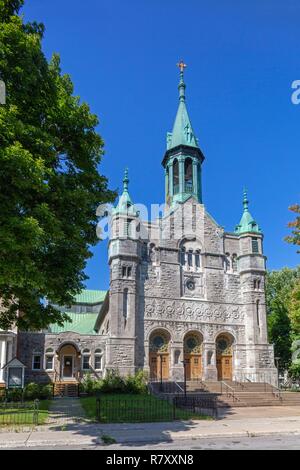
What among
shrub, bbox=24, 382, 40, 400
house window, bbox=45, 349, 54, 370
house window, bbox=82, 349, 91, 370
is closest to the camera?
shrub, bbox=24, 382, 40, 400

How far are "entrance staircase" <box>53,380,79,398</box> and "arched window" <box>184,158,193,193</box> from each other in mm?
21288

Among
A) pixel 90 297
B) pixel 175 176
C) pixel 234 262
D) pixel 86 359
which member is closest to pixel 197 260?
pixel 234 262

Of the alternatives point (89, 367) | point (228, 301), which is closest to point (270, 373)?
point (228, 301)

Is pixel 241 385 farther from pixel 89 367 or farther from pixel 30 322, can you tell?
pixel 30 322

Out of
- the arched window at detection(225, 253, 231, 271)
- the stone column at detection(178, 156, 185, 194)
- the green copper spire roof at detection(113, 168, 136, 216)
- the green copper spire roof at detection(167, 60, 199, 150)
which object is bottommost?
the arched window at detection(225, 253, 231, 271)

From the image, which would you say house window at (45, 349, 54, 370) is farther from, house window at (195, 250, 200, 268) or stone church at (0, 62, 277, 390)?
house window at (195, 250, 200, 268)

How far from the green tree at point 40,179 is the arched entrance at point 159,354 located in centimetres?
1870

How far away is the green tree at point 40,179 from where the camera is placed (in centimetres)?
1288

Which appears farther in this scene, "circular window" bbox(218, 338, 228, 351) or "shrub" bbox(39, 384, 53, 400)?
"circular window" bbox(218, 338, 228, 351)

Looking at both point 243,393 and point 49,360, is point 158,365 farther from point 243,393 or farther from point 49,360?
point 49,360

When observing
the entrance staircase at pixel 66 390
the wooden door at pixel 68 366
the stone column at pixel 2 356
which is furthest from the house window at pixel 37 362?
the stone column at pixel 2 356

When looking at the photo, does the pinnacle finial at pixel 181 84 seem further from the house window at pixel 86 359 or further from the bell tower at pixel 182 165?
the house window at pixel 86 359

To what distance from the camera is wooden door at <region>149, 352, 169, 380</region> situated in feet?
116

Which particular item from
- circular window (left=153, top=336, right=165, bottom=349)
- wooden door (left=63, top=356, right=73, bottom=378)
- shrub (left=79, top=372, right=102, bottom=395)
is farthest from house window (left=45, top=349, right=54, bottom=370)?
circular window (left=153, top=336, right=165, bottom=349)
